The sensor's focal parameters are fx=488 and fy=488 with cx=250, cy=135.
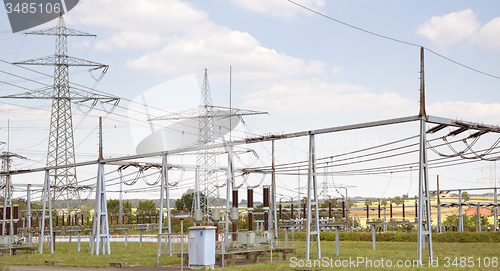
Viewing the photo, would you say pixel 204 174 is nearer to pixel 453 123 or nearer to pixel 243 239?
pixel 243 239

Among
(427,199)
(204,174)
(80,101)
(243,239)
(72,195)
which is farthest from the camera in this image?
(72,195)

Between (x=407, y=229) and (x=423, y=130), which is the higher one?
(x=423, y=130)

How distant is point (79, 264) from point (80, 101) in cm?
2400

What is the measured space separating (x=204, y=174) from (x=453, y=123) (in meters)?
31.5

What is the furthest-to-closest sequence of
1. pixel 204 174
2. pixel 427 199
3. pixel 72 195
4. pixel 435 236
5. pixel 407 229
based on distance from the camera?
pixel 407 229, pixel 72 195, pixel 204 174, pixel 435 236, pixel 427 199

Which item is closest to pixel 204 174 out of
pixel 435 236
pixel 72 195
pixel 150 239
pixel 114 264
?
pixel 150 239

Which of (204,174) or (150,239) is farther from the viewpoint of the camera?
(150,239)

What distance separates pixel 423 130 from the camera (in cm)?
1995

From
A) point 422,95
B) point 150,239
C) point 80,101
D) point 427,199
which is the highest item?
point 80,101

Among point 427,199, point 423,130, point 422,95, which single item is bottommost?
point 427,199

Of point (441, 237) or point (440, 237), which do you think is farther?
point (440, 237)

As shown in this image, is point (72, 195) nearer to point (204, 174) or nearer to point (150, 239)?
point (150, 239)

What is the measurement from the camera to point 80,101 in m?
45.5

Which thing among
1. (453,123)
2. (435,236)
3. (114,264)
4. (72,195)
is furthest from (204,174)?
(453,123)
